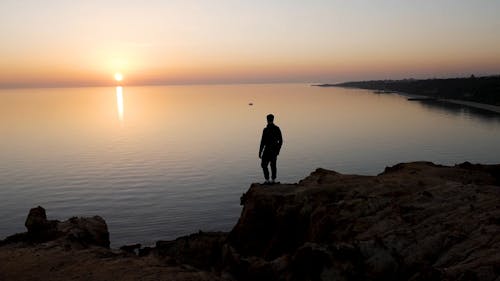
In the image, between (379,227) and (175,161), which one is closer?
(379,227)

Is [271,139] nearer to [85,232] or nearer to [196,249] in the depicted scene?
[196,249]

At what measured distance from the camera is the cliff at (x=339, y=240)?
10.2 metres

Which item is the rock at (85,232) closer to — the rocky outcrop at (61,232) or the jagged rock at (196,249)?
the rocky outcrop at (61,232)

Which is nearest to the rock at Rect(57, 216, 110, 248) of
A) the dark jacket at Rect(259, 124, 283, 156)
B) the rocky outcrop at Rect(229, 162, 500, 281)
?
the rocky outcrop at Rect(229, 162, 500, 281)

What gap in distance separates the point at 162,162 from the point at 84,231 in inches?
1262

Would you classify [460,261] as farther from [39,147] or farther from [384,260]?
[39,147]

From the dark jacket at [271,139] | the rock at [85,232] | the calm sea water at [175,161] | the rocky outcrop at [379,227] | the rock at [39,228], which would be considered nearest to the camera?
the rocky outcrop at [379,227]

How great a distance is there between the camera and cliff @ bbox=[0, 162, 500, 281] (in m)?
10.2

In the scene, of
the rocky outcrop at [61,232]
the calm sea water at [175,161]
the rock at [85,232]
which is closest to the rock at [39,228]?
the rocky outcrop at [61,232]

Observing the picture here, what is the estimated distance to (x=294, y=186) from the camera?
19.6m

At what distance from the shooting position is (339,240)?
1355cm

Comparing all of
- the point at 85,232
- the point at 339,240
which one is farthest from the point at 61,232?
the point at 339,240

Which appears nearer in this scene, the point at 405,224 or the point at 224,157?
the point at 405,224

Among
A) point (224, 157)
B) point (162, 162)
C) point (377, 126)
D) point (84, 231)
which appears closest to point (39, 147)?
point (162, 162)
